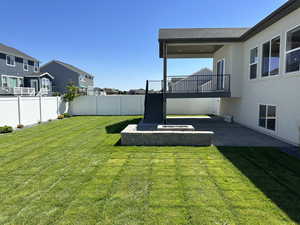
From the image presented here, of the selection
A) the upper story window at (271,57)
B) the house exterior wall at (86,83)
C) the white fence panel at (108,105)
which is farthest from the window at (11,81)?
the upper story window at (271,57)

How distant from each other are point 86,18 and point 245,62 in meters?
12.9

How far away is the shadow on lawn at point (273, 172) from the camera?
121 inches

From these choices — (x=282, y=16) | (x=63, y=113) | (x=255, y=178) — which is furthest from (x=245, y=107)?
(x=63, y=113)

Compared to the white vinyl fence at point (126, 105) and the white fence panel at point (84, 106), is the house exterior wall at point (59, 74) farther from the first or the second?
the white vinyl fence at point (126, 105)

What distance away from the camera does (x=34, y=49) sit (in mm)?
26031

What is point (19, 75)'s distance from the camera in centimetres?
2186

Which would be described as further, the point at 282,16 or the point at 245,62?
the point at 245,62

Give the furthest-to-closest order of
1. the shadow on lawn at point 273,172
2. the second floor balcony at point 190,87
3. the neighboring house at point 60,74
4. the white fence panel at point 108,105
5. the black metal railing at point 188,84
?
the neighboring house at point 60,74
the white fence panel at point 108,105
the black metal railing at point 188,84
the second floor balcony at point 190,87
the shadow on lawn at point 273,172

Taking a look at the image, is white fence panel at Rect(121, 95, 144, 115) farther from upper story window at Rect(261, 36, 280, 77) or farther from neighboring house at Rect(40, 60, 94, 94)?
neighboring house at Rect(40, 60, 94, 94)

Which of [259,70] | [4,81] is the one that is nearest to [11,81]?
[4,81]

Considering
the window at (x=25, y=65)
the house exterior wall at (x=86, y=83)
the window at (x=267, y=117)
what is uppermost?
Answer: the window at (x=25, y=65)

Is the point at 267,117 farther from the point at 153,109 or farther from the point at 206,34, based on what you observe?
the point at 153,109

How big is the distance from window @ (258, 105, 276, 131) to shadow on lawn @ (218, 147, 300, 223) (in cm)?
235

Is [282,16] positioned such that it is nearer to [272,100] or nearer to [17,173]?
[272,100]
